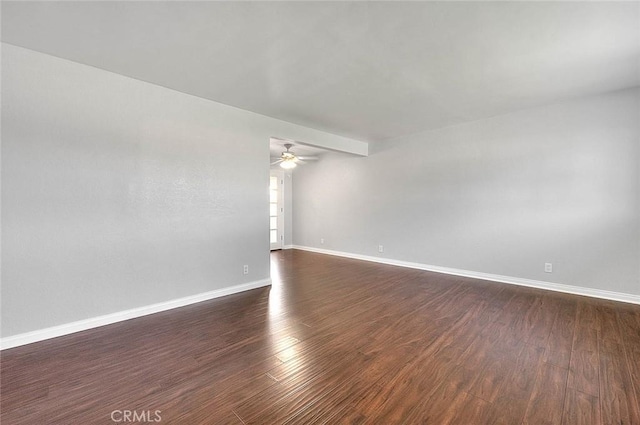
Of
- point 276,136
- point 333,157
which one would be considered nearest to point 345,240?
point 333,157

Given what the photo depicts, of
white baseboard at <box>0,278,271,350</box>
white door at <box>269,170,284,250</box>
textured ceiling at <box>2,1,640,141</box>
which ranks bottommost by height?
white baseboard at <box>0,278,271,350</box>

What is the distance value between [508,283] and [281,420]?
410 cm

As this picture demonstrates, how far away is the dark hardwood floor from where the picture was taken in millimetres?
1590

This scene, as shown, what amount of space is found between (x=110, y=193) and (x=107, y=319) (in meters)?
1.31

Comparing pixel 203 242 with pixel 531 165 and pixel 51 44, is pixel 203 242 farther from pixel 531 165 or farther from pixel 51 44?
pixel 531 165

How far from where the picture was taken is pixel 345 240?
6.41 m

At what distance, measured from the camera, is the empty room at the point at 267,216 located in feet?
5.90

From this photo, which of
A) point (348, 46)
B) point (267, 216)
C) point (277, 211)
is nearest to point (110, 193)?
point (267, 216)

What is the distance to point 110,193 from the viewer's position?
275 cm

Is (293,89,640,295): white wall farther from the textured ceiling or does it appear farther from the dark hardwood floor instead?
the dark hardwood floor

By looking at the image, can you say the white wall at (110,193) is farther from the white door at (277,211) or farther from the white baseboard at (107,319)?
the white door at (277,211)

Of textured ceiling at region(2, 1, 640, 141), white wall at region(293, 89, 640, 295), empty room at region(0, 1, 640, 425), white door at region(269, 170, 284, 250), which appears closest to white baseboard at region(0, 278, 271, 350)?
empty room at region(0, 1, 640, 425)

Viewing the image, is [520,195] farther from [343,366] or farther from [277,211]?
[277,211]

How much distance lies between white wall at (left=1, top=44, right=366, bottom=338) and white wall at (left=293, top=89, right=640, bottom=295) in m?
3.07
